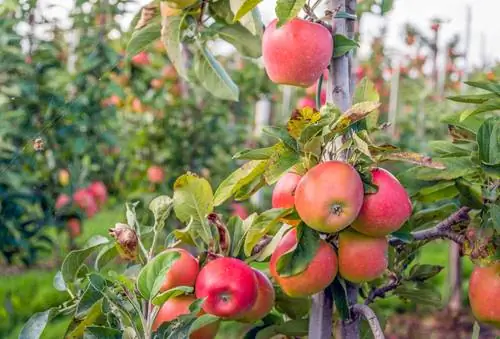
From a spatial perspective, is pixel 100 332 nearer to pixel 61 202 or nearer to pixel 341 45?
pixel 341 45

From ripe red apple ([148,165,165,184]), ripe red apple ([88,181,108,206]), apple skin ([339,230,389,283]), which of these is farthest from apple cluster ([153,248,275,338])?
ripe red apple ([88,181,108,206])

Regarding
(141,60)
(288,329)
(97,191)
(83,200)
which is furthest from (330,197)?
(97,191)

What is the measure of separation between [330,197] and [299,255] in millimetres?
75

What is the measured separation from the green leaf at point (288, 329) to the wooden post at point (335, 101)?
0.07 m

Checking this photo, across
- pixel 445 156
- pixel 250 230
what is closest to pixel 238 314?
pixel 250 230

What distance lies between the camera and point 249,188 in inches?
31.9

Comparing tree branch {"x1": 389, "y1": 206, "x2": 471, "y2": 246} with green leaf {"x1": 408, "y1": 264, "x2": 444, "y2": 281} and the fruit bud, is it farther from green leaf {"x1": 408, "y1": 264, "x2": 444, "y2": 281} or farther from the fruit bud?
the fruit bud

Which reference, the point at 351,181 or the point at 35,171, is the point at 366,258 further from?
the point at 35,171

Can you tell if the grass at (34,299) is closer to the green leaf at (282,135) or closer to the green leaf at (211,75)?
the green leaf at (211,75)

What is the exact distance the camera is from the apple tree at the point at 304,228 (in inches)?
28.5

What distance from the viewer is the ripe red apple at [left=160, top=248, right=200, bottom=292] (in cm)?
79

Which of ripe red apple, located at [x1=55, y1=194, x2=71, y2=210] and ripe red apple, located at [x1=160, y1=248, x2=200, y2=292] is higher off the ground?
ripe red apple, located at [x1=160, y1=248, x2=200, y2=292]

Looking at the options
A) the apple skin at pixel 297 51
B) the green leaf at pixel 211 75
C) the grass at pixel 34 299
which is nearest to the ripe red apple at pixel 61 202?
the grass at pixel 34 299

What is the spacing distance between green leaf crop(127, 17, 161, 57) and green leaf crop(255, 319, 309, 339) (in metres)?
0.41
